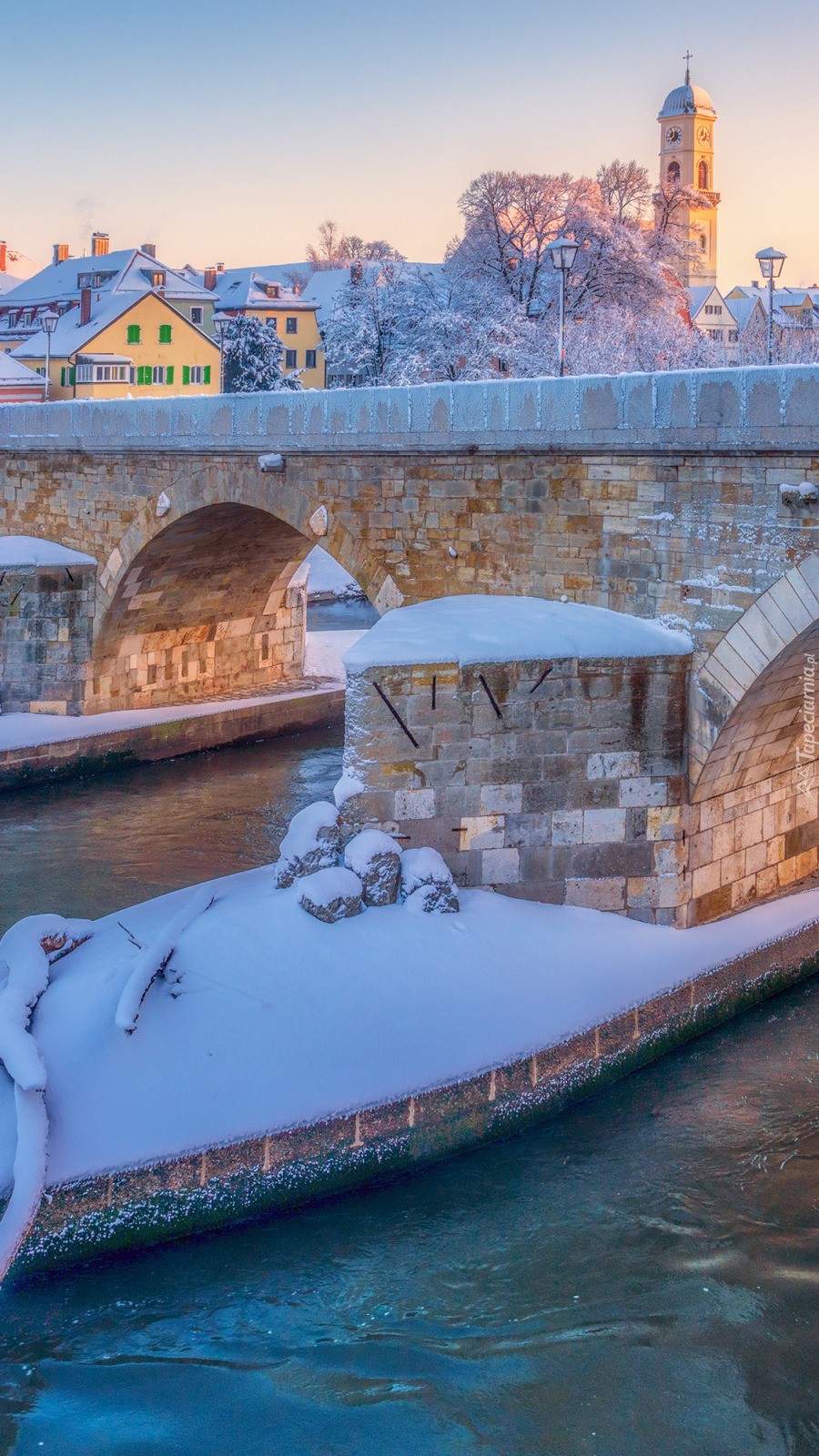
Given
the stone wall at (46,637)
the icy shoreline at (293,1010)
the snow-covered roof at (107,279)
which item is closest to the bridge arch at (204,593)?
the stone wall at (46,637)

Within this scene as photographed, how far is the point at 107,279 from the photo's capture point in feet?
149

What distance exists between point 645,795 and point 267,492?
5.89m

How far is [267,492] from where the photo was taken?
14.2 meters

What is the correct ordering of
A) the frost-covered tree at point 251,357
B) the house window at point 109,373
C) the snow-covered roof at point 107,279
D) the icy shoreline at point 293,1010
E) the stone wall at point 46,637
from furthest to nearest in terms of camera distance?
the snow-covered roof at point 107,279 < the house window at point 109,373 < the frost-covered tree at point 251,357 < the stone wall at point 46,637 < the icy shoreline at point 293,1010

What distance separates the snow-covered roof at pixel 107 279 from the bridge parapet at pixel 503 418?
29225 millimetres

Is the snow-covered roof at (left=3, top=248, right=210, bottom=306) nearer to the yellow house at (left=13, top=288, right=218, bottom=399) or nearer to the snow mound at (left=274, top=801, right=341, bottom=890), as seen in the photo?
the yellow house at (left=13, top=288, right=218, bottom=399)

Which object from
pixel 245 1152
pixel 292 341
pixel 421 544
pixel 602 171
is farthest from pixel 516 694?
pixel 292 341

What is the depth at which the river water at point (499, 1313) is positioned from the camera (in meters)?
6.11

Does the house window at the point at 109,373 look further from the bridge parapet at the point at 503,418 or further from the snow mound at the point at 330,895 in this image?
the snow mound at the point at 330,895

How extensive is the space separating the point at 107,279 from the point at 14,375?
400 inches

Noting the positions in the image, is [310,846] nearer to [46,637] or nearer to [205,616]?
[46,637]

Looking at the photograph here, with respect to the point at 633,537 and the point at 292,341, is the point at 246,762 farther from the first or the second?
the point at 292,341

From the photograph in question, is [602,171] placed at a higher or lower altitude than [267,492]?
higher

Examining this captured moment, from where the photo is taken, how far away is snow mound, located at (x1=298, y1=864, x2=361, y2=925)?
8.82 meters
